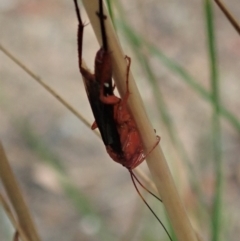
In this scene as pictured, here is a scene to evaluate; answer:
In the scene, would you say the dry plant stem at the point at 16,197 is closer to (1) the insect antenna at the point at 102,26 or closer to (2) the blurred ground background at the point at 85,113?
(1) the insect antenna at the point at 102,26

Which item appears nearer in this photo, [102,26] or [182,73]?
[102,26]

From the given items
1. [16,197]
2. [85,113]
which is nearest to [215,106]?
[16,197]

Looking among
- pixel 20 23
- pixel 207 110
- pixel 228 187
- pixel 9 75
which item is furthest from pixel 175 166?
pixel 20 23

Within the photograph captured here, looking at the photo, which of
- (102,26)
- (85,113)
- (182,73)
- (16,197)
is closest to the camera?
(102,26)

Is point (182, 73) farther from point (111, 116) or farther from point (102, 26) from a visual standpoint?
point (102, 26)

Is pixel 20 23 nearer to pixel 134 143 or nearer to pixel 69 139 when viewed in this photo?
pixel 69 139

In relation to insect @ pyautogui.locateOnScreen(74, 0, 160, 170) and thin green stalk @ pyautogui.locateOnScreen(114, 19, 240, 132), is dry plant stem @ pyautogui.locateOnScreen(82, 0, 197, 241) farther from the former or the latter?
thin green stalk @ pyautogui.locateOnScreen(114, 19, 240, 132)

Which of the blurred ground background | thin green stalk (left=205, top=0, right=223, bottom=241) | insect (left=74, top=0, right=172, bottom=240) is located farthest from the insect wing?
the blurred ground background
